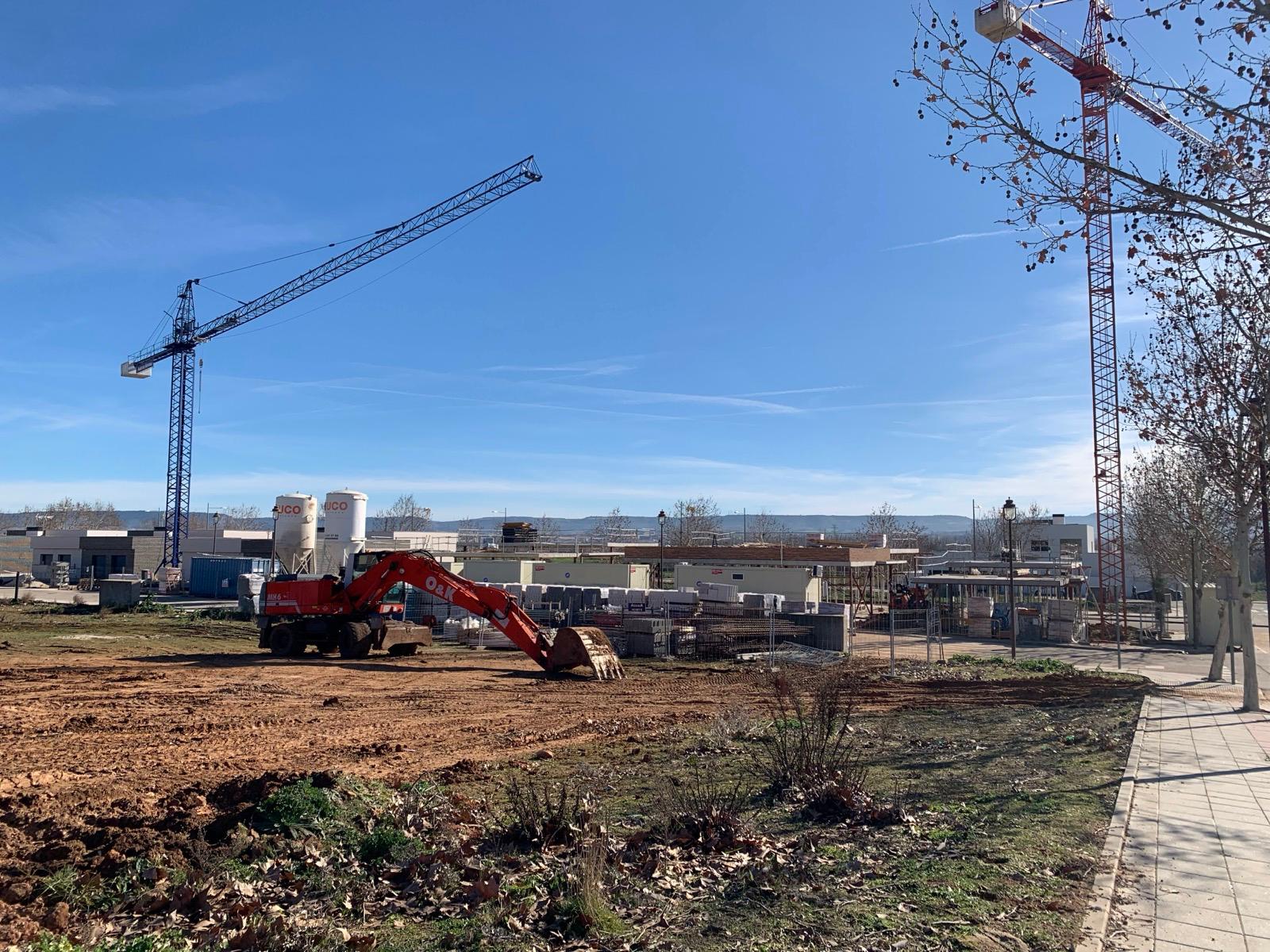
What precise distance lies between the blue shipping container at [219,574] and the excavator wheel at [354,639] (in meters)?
30.7

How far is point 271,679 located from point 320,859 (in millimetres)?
13337

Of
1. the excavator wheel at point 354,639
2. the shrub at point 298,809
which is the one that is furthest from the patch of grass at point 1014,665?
the shrub at point 298,809

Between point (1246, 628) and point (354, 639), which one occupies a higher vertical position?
point (1246, 628)

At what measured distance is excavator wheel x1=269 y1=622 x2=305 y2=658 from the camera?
22750mm

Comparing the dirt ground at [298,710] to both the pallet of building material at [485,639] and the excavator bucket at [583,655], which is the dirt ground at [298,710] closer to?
the excavator bucket at [583,655]

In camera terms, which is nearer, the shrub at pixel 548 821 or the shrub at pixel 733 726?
the shrub at pixel 548 821

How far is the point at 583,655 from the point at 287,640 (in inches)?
335

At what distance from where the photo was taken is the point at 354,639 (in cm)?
2225

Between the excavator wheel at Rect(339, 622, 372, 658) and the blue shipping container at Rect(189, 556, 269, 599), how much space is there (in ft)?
101

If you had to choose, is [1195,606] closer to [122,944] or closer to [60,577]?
[122,944]

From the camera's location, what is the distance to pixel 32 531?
89688 millimetres

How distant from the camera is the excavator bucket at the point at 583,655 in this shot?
64.5ft

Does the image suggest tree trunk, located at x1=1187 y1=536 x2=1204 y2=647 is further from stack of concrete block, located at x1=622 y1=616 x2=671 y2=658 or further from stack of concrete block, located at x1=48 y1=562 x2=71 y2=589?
stack of concrete block, located at x1=48 y1=562 x2=71 y2=589

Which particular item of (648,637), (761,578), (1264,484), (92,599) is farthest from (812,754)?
(92,599)
